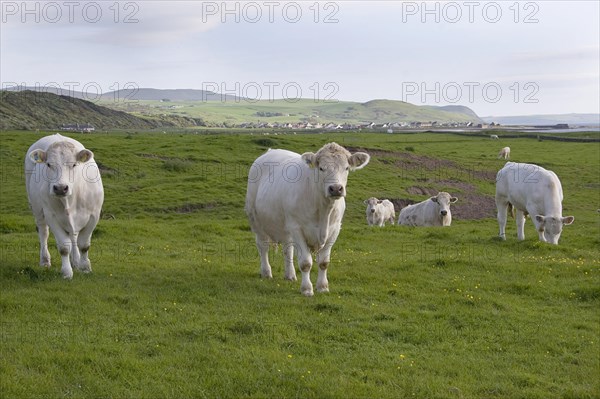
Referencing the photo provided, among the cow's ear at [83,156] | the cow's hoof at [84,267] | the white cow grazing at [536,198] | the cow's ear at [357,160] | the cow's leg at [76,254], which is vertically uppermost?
the cow's ear at [83,156]

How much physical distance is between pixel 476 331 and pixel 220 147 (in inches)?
1377

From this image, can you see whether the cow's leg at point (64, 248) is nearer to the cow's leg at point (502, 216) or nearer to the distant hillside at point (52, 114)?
the cow's leg at point (502, 216)

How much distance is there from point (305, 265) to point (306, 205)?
44.6 inches

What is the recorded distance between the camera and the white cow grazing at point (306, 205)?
12047 mm

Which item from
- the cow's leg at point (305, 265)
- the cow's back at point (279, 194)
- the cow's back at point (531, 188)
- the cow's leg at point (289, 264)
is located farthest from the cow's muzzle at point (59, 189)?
the cow's back at point (531, 188)

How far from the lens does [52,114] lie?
121m

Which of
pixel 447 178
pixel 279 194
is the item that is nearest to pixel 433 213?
pixel 447 178

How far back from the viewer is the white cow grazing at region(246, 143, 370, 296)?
12047 mm

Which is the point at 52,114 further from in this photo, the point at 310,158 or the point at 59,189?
the point at 310,158

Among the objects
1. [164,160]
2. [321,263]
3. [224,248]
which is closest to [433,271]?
[321,263]

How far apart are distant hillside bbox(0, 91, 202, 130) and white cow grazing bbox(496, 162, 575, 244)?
279 feet

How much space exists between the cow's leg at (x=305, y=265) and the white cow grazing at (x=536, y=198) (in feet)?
33.1

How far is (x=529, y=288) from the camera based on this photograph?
45.8ft

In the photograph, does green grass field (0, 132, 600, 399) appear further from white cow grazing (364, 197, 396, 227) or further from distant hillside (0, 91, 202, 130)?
distant hillside (0, 91, 202, 130)
